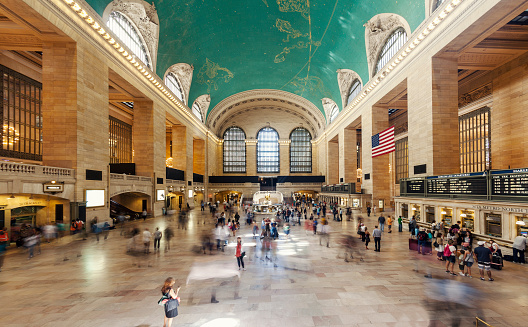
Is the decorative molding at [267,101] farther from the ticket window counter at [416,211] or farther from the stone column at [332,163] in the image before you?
the ticket window counter at [416,211]

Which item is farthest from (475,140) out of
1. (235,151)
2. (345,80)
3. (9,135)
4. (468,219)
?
(235,151)

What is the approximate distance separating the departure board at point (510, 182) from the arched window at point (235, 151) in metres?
40.5

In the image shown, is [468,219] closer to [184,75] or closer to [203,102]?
[184,75]

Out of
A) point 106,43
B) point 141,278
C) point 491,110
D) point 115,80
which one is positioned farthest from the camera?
point 115,80

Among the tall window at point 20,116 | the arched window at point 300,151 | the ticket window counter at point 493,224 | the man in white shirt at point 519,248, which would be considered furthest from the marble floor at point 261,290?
the arched window at point 300,151

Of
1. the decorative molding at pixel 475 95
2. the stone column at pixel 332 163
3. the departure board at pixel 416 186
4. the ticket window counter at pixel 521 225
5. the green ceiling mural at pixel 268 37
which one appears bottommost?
the ticket window counter at pixel 521 225

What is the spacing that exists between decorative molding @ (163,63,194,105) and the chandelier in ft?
42.2

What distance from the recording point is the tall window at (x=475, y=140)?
17500mm

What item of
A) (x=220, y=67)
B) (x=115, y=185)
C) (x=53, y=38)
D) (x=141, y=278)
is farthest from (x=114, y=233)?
(x=220, y=67)

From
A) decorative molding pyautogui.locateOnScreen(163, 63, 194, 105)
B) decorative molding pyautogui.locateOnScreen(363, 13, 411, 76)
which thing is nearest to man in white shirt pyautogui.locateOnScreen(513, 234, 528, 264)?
decorative molding pyautogui.locateOnScreen(363, 13, 411, 76)

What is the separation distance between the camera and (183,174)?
97.6ft

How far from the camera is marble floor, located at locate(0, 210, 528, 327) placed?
4809mm

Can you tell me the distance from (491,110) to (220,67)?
82.6 feet

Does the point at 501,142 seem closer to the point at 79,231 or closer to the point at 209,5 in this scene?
the point at 209,5
